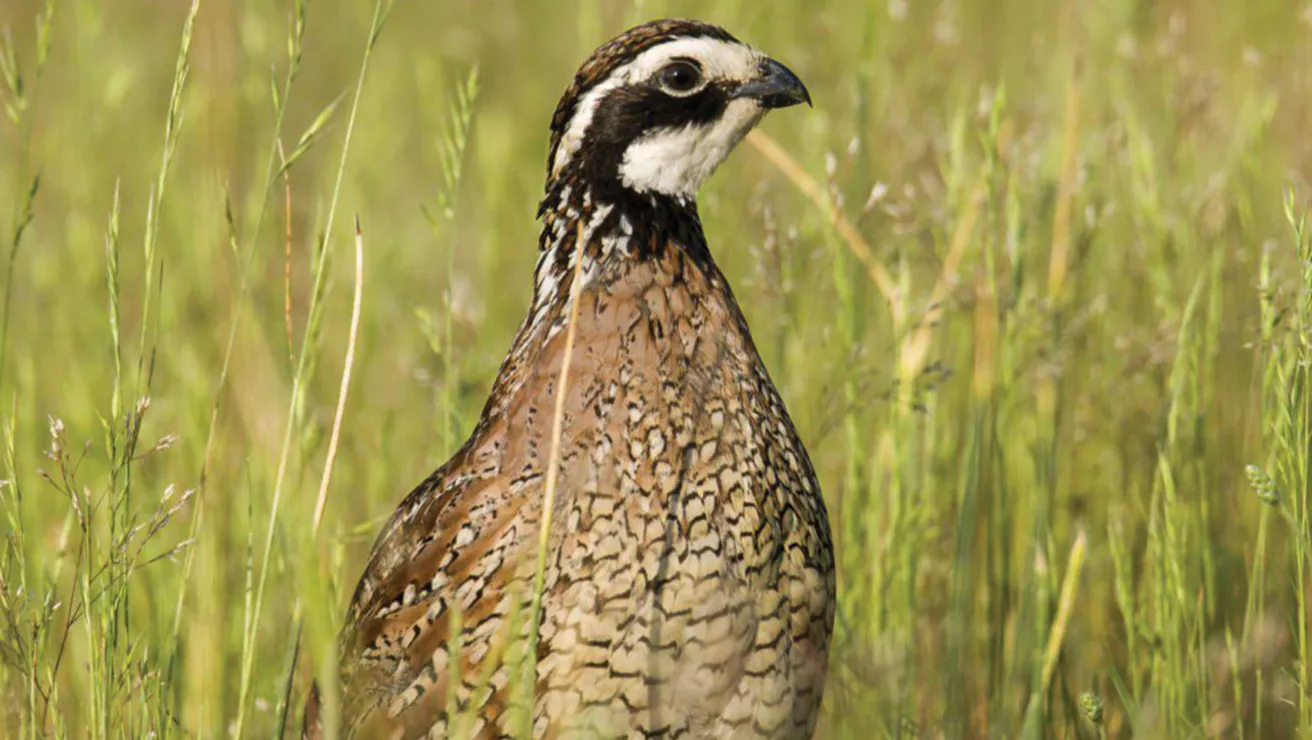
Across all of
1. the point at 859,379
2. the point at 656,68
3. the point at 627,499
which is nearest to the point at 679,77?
the point at 656,68

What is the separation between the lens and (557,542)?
2.72 metres

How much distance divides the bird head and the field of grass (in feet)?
0.90

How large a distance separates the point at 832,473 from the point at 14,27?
666 centimetres

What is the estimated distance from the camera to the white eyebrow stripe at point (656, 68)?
3.03m

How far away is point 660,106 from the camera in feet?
9.94

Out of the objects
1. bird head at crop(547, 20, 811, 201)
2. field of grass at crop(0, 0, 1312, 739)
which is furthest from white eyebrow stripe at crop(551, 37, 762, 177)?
field of grass at crop(0, 0, 1312, 739)

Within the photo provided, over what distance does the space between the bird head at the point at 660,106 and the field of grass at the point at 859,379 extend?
0.27 m

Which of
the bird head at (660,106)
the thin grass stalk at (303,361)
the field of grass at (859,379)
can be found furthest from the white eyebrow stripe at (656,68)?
the thin grass stalk at (303,361)

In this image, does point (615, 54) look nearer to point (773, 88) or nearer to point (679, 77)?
point (679, 77)

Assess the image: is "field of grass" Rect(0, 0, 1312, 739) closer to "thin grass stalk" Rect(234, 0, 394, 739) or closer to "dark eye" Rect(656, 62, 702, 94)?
"thin grass stalk" Rect(234, 0, 394, 739)

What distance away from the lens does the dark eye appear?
120 inches

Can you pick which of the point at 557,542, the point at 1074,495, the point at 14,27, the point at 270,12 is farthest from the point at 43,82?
the point at 557,542

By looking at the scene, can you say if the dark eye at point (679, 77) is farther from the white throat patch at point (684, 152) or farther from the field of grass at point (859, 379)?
the field of grass at point (859, 379)

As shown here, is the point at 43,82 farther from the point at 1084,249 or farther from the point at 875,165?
the point at 1084,249
